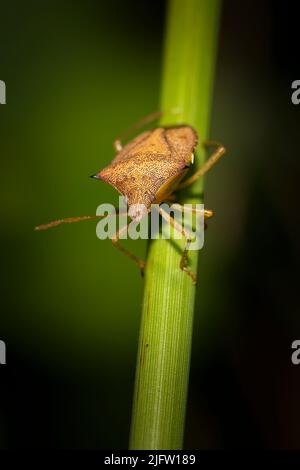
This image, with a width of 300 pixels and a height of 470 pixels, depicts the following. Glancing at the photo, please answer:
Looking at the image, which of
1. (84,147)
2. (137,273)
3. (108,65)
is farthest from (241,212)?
(108,65)

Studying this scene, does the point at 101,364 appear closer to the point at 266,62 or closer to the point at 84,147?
the point at 84,147

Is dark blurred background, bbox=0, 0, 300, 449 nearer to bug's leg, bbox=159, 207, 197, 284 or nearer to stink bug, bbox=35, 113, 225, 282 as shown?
stink bug, bbox=35, 113, 225, 282

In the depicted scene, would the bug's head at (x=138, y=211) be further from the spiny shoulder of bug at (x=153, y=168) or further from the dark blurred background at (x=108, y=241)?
the dark blurred background at (x=108, y=241)

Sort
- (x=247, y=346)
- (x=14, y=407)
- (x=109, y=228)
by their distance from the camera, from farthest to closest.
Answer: (x=247, y=346)
(x=14, y=407)
(x=109, y=228)

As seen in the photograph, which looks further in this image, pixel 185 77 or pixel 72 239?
pixel 72 239

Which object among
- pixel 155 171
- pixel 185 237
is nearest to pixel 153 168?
pixel 155 171

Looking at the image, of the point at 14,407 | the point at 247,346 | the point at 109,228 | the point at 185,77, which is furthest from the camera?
the point at 247,346

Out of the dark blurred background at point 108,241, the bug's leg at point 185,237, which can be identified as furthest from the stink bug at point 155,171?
the dark blurred background at point 108,241

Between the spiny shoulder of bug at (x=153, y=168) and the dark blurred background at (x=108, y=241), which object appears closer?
the spiny shoulder of bug at (x=153, y=168)
